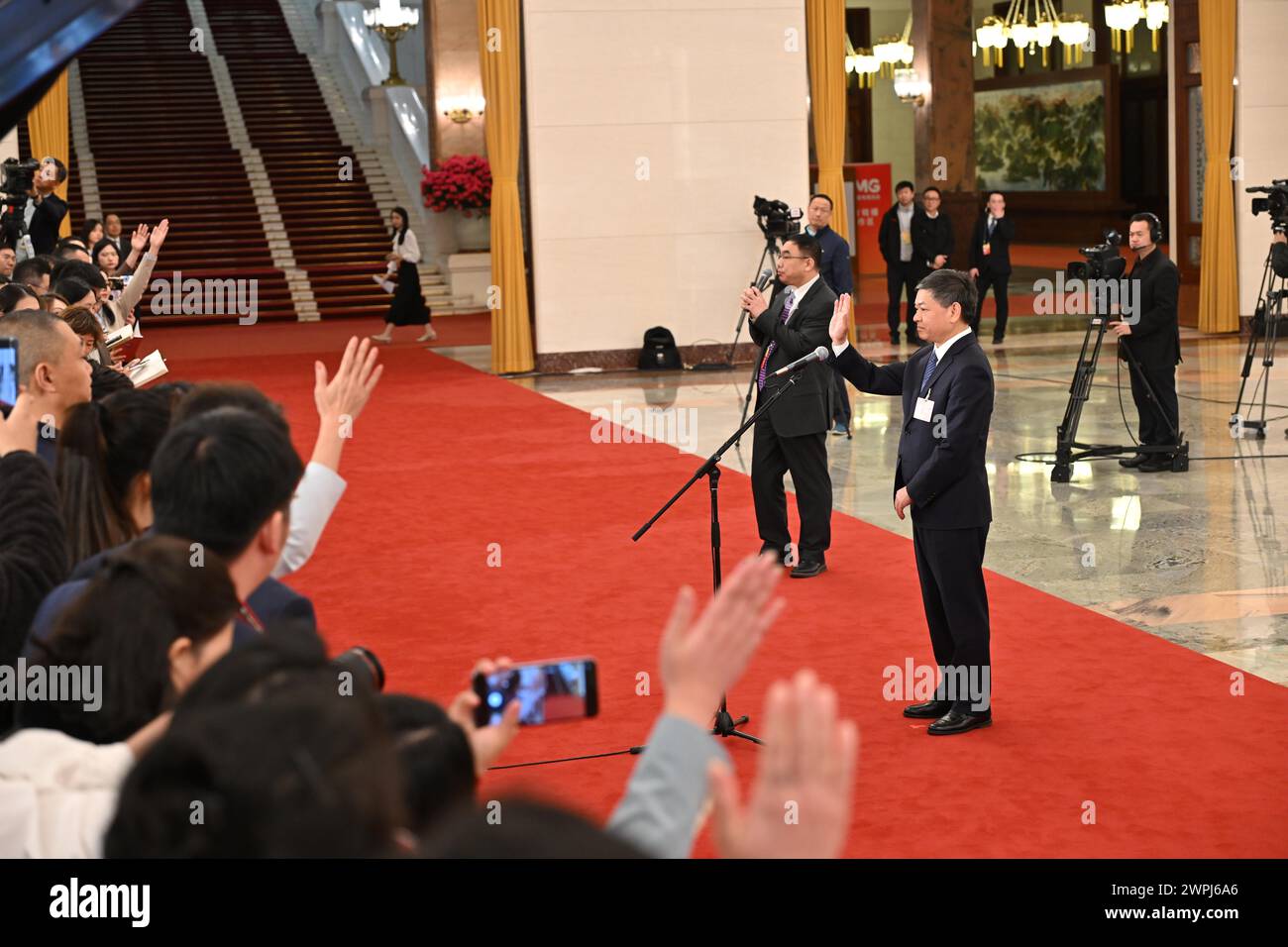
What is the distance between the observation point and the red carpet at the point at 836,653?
14.0 feet

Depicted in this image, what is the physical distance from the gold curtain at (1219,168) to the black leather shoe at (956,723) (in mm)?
12195

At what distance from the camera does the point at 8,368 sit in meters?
3.33

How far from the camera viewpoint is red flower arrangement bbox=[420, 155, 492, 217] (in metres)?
19.9

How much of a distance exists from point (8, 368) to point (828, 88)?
13050 millimetres

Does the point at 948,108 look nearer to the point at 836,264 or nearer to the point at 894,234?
the point at 894,234

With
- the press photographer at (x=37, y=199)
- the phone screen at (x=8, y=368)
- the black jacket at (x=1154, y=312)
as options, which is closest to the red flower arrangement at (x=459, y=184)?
the press photographer at (x=37, y=199)

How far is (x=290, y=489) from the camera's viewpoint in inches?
94.4

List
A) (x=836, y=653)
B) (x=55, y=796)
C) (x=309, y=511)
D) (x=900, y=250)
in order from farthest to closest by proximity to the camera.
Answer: (x=900, y=250) → (x=836, y=653) → (x=309, y=511) → (x=55, y=796)

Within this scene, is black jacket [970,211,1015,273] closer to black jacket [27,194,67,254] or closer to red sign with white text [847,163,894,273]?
red sign with white text [847,163,894,273]

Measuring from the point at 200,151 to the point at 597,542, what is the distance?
19071 millimetres

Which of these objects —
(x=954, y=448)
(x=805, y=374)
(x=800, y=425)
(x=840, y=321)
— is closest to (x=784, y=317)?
(x=805, y=374)

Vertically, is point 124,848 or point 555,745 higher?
point 124,848
